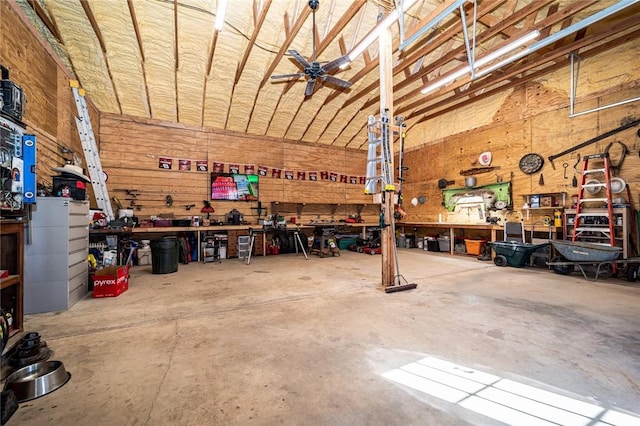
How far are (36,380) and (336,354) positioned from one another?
2.01 m

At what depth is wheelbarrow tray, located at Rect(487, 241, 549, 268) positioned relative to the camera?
5.69 metres

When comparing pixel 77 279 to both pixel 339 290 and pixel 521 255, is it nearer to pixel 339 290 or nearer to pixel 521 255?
pixel 339 290

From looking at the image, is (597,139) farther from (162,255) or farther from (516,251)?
(162,255)

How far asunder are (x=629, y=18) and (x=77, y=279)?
31.1 ft

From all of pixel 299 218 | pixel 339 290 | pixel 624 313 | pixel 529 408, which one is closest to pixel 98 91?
pixel 299 218

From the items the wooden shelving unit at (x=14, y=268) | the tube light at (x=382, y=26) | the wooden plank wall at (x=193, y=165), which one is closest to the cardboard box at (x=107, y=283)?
the wooden shelving unit at (x=14, y=268)

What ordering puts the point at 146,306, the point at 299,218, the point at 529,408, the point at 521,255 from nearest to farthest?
the point at 529,408, the point at 146,306, the point at 521,255, the point at 299,218

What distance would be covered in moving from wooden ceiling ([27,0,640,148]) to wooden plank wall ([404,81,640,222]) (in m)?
0.82

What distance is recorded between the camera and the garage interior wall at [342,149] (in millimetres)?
3992

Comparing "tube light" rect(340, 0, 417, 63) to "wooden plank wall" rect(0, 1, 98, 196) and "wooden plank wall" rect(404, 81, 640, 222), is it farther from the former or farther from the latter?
"wooden plank wall" rect(404, 81, 640, 222)

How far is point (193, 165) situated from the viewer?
738cm

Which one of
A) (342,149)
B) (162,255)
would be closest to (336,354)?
(162,255)

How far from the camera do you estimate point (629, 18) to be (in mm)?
4461

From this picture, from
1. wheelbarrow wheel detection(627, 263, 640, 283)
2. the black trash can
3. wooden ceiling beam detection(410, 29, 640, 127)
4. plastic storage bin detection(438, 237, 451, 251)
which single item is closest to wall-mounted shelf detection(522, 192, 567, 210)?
wheelbarrow wheel detection(627, 263, 640, 283)
